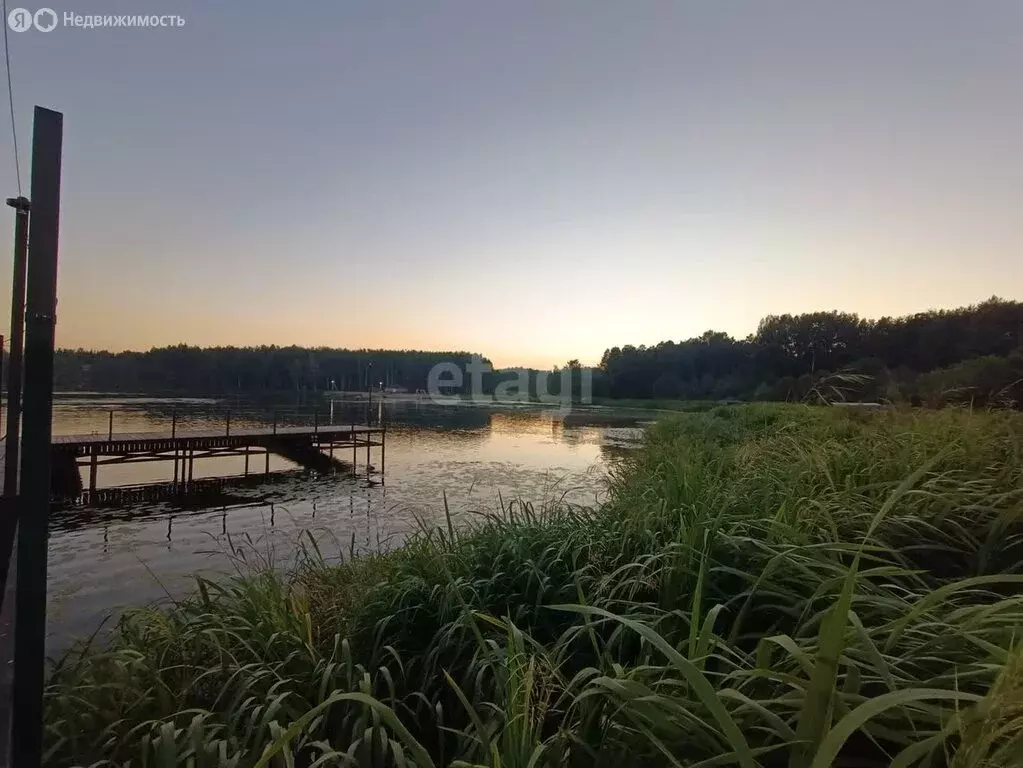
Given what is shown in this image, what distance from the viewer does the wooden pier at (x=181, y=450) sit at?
47.3 ft

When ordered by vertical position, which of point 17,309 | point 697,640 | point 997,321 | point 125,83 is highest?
point 125,83

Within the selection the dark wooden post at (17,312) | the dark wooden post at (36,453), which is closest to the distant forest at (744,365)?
the dark wooden post at (36,453)

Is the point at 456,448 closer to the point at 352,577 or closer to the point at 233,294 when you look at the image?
the point at 233,294

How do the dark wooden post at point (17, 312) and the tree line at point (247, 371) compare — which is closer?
the dark wooden post at point (17, 312)

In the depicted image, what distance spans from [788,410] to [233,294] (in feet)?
60.8

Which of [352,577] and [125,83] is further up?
[125,83]

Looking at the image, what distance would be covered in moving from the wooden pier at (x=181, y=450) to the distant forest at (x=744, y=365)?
283 centimetres

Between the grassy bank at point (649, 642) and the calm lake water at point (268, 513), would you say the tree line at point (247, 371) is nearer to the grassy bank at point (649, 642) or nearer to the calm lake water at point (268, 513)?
the calm lake water at point (268, 513)

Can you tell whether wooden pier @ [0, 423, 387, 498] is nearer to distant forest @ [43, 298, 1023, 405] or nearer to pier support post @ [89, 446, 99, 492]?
pier support post @ [89, 446, 99, 492]

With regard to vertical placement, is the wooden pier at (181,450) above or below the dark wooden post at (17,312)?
below

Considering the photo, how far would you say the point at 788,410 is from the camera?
7.71 m

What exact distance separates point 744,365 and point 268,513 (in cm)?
1680

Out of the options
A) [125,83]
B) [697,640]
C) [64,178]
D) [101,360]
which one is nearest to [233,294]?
[125,83]

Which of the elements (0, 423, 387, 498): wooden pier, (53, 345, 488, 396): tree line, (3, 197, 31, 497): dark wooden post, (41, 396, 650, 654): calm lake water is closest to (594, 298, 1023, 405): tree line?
(41, 396, 650, 654): calm lake water
